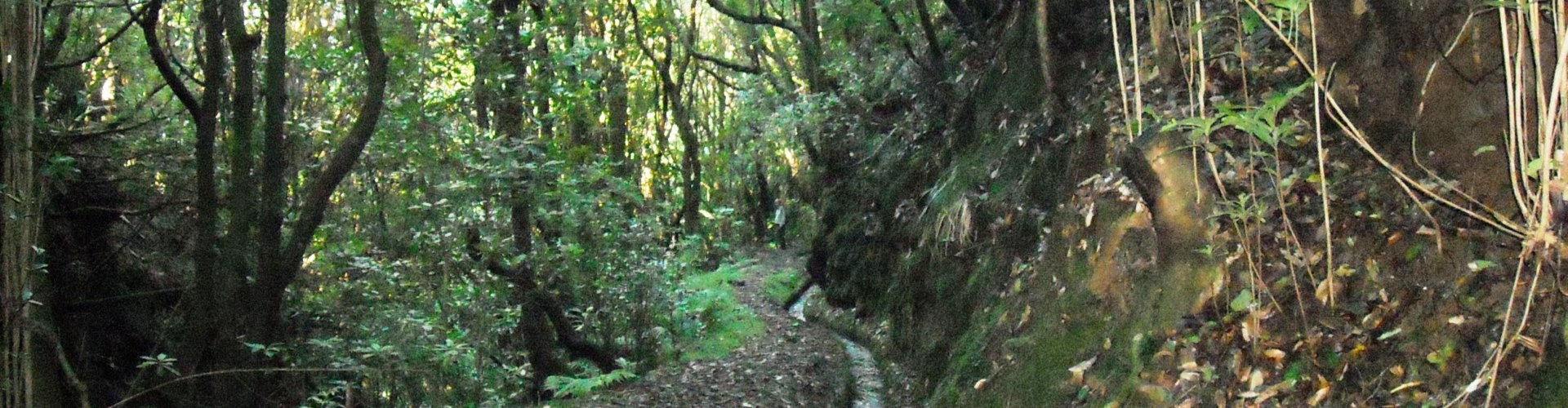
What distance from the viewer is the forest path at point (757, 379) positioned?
9039 millimetres

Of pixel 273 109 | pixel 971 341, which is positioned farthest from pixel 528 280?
pixel 971 341

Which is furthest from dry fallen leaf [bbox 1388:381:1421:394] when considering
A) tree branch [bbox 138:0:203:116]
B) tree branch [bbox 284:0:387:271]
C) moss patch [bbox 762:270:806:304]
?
moss patch [bbox 762:270:806:304]

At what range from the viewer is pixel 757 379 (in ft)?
32.9

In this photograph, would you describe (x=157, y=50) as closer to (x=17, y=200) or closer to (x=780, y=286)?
(x=17, y=200)

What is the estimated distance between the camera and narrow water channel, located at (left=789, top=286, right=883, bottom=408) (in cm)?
991

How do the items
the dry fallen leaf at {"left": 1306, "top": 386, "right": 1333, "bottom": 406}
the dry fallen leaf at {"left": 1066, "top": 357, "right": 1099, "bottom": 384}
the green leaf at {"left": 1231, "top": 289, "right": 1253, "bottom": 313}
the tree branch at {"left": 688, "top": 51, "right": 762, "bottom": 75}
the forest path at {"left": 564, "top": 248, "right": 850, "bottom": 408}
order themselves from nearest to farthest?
the dry fallen leaf at {"left": 1306, "top": 386, "right": 1333, "bottom": 406}
the green leaf at {"left": 1231, "top": 289, "right": 1253, "bottom": 313}
the dry fallen leaf at {"left": 1066, "top": 357, "right": 1099, "bottom": 384}
the forest path at {"left": 564, "top": 248, "right": 850, "bottom": 408}
the tree branch at {"left": 688, "top": 51, "right": 762, "bottom": 75}

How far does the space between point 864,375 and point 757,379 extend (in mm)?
1572

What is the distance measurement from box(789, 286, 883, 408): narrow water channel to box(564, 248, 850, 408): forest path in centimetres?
15

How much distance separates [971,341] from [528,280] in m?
4.35

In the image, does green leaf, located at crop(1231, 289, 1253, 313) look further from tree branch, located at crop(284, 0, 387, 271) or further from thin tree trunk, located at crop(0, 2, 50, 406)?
thin tree trunk, located at crop(0, 2, 50, 406)

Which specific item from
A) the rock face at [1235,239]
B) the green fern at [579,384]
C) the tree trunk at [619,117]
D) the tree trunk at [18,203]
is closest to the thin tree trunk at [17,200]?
the tree trunk at [18,203]

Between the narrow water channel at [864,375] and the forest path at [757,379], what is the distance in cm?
15

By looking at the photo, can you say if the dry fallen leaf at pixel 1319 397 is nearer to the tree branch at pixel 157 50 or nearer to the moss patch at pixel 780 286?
the tree branch at pixel 157 50

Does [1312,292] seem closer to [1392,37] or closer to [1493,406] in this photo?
[1493,406]
